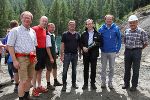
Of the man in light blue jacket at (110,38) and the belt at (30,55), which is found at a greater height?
the man in light blue jacket at (110,38)

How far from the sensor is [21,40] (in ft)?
25.4

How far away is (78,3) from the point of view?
10338cm

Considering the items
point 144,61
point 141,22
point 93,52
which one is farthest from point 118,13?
point 93,52

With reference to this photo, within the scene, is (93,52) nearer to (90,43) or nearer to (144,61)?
(90,43)

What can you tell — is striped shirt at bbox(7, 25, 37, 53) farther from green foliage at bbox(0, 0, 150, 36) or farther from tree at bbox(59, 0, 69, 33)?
tree at bbox(59, 0, 69, 33)

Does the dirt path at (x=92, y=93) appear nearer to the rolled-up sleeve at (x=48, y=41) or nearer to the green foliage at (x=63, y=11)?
the rolled-up sleeve at (x=48, y=41)

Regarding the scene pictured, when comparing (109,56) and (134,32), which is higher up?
(134,32)

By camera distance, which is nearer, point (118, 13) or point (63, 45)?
point (63, 45)

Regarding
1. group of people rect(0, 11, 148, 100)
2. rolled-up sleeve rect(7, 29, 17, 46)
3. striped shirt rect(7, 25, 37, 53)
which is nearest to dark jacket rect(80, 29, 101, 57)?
group of people rect(0, 11, 148, 100)

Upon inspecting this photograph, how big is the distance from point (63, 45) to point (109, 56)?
54.3 inches

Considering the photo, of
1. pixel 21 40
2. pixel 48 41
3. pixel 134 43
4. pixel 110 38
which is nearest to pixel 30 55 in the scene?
pixel 21 40

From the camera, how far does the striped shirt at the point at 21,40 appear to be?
7.66 metres

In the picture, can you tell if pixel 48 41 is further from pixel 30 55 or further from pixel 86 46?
pixel 30 55

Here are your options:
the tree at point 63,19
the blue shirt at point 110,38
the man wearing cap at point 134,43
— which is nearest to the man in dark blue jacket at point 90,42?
the blue shirt at point 110,38
